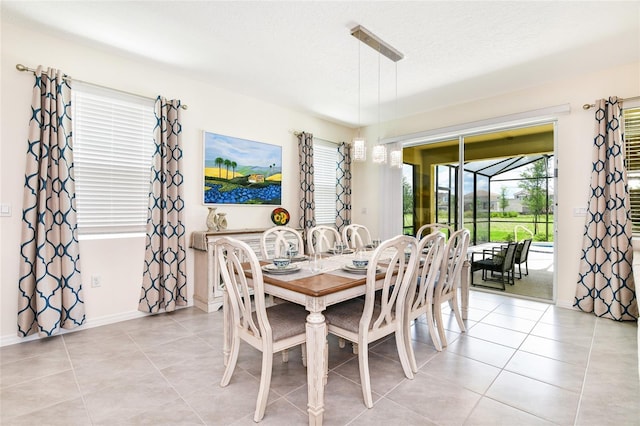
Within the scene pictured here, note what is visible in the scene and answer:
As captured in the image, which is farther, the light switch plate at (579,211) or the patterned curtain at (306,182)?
the patterned curtain at (306,182)

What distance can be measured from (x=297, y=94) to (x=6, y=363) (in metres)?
3.83

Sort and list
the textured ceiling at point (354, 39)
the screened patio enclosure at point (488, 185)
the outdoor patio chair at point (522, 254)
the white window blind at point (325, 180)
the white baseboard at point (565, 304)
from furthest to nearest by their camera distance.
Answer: the white window blind at point (325, 180)
the outdoor patio chair at point (522, 254)
the screened patio enclosure at point (488, 185)
the white baseboard at point (565, 304)
the textured ceiling at point (354, 39)

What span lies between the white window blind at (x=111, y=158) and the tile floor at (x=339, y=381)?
3.59 feet

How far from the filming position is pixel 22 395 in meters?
1.92

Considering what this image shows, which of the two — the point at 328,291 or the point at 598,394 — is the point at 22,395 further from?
the point at 598,394

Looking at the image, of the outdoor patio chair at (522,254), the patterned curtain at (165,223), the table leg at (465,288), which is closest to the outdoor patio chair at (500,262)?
the outdoor patio chair at (522,254)

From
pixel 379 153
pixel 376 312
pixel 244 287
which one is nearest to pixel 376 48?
pixel 379 153

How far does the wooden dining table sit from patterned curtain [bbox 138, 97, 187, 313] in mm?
1484

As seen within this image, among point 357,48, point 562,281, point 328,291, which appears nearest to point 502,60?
point 357,48

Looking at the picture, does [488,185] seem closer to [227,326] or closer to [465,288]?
[465,288]

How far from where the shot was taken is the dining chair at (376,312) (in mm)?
1812

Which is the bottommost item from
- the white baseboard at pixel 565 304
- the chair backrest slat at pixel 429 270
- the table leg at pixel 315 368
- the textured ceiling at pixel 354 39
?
the white baseboard at pixel 565 304

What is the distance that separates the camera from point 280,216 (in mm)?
4387

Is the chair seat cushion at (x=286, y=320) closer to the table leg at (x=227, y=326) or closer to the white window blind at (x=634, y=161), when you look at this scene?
the table leg at (x=227, y=326)
